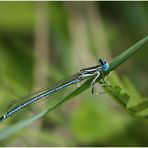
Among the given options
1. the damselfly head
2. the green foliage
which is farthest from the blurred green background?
the green foliage

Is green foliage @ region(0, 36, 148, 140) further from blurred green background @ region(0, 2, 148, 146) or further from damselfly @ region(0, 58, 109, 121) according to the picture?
blurred green background @ region(0, 2, 148, 146)

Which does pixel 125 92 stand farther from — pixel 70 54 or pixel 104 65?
pixel 70 54

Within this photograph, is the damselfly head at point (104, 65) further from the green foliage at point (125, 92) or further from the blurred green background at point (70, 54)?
the blurred green background at point (70, 54)

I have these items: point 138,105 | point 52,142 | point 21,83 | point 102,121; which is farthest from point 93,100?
point 138,105

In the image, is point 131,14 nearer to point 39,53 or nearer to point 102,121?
point 39,53

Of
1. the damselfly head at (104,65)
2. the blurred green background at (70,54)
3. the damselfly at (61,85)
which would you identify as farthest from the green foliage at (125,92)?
the blurred green background at (70,54)

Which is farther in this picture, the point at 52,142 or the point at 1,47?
the point at 1,47

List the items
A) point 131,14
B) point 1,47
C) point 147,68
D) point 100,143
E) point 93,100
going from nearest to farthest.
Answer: point 100,143, point 93,100, point 147,68, point 131,14, point 1,47

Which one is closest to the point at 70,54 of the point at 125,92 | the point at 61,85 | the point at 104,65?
the point at 61,85
